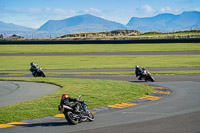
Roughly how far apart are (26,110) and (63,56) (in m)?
47.0

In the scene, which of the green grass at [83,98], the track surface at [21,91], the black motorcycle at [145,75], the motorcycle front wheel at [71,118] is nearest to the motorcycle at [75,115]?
the motorcycle front wheel at [71,118]

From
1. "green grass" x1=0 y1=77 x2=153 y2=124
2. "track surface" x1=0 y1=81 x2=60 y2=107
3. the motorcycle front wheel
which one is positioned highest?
the motorcycle front wheel

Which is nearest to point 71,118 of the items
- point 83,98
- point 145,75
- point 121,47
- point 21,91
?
point 83,98

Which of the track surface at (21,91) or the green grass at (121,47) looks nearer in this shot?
the track surface at (21,91)

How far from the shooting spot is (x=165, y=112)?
15.2 metres

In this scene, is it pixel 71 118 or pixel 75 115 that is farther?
pixel 75 115

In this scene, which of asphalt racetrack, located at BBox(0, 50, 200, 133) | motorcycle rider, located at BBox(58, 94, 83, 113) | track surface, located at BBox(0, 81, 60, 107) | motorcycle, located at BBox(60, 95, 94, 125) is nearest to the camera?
asphalt racetrack, located at BBox(0, 50, 200, 133)

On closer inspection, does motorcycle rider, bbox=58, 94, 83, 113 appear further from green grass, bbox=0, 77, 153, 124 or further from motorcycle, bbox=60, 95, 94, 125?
green grass, bbox=0, 77, 153, 124

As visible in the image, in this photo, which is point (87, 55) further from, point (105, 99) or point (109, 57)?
point (105, 99)

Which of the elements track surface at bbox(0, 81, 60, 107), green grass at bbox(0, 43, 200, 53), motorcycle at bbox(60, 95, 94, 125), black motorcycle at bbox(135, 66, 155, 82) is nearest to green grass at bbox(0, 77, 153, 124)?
track surface at bbox(0, 81, 60, 107)

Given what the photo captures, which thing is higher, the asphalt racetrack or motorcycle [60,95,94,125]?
motorcycle [60,95,94,125]

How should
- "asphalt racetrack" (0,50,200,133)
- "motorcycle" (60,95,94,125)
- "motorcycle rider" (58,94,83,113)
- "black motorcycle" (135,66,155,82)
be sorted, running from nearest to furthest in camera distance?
"asphalt racetrack" (0,50,200,133) → "motorcycle" (60,95,94,125) → "motorcycle rider" (58,94,83,113) → "black motorcycle" (135,66,155,82)

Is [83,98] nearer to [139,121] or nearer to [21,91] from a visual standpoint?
[21,91]

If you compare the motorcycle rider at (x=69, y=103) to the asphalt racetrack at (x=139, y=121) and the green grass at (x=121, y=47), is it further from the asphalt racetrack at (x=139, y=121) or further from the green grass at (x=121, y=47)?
the green grass at (x=121, y=47)
